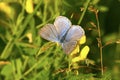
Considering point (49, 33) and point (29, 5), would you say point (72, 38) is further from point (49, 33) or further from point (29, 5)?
point (29, 5)

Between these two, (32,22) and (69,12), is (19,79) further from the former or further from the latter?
(69,12)

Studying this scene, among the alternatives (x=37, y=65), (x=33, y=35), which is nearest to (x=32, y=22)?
(x=33, y=35)

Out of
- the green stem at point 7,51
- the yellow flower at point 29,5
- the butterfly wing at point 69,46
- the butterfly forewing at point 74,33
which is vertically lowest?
the green stem at point 7,51

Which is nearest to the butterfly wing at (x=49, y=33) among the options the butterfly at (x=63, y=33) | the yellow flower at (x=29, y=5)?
the butterfly at (x=63, y=33)

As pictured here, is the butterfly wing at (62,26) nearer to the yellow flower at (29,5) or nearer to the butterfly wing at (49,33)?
the butterfly wing at (49,33)

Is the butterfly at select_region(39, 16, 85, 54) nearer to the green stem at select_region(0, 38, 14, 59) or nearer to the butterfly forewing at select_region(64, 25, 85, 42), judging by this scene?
the butterfly forewing at select_region(64, 25, 85, 42)

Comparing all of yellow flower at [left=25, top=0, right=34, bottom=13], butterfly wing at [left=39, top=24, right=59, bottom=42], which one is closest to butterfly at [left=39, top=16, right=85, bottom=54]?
butterfly wing at [left=39, top=24, right=59, bottom=42]

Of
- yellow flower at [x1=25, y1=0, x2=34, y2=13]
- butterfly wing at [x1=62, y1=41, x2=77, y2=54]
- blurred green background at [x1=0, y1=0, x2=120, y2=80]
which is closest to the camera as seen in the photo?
butterfly wing at [x1=62, y1=41, x2=77, y2=54]

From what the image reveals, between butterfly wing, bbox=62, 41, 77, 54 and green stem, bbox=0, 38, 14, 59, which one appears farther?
Result: green stem, bbox=0, 38, 14, 59
